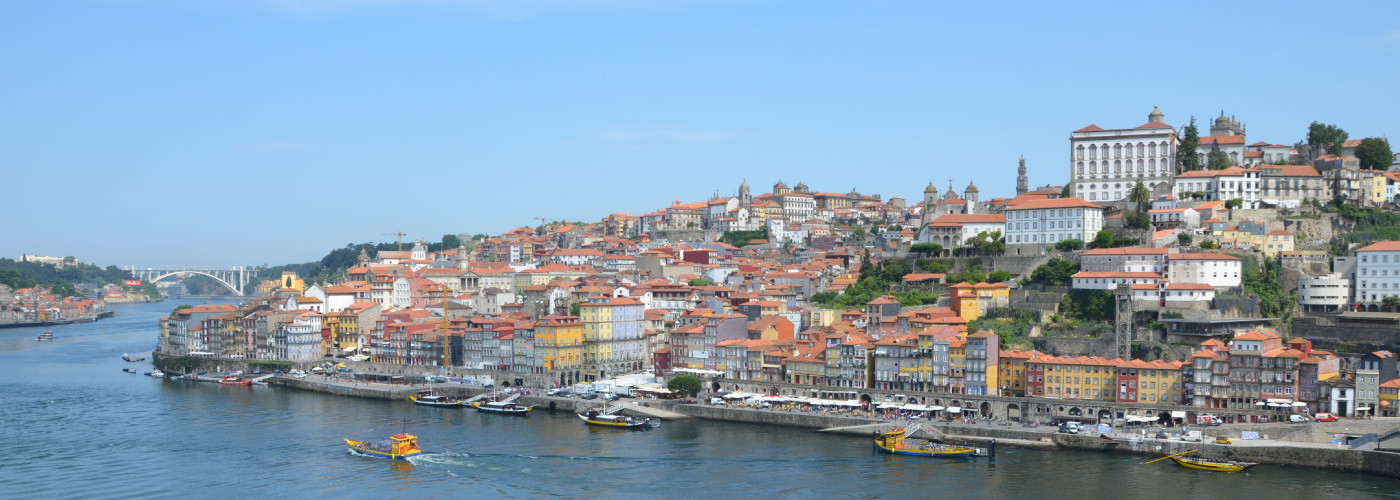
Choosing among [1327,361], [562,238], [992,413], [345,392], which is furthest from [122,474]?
[562,238]

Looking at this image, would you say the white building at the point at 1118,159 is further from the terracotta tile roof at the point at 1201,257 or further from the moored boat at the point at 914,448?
the moored boat at the point at 914,448

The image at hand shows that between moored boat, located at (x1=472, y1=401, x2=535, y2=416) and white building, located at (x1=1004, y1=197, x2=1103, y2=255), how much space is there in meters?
19.3

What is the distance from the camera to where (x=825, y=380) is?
39656mm

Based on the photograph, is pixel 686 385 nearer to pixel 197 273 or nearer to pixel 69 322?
pixel 69 322

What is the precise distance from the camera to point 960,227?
51.9 metres

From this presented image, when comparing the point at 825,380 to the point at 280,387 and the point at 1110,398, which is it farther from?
the point at 280,387

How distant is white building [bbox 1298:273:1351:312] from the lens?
1558 inches

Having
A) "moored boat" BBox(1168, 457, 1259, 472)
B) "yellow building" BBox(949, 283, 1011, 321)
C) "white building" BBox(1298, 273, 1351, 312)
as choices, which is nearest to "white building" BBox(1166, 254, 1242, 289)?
"white building" BBox(1298, 273, 1351, 312)

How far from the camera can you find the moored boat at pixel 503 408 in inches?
1618

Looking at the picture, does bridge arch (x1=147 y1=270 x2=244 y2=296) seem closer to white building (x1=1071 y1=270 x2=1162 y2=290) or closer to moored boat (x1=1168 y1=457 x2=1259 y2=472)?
white building (x1=1071 y1=270 x2=1162 y2=290)

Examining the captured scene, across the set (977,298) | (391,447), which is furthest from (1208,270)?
(391,447)

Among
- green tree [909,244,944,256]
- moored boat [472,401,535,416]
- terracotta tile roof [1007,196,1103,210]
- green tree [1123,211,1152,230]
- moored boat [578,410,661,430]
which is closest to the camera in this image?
moored boat [578,410,661,430]

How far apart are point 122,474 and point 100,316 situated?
9609 centimetres

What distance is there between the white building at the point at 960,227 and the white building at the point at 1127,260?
7.73m
